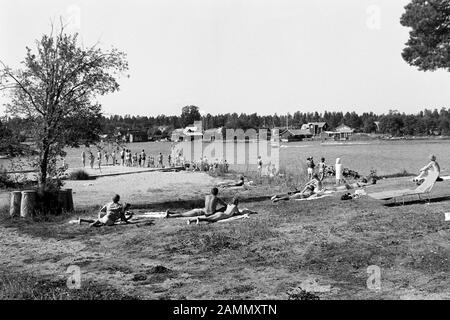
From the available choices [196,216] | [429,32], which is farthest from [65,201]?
[429,32]

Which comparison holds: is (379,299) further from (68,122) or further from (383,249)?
(68,122)

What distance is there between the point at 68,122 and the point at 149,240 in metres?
6.89

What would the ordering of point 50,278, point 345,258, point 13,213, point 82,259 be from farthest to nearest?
point 13,213
point 82,259
point 345,258
point 50,278

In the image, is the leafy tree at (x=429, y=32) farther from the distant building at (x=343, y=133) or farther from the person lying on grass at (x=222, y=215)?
the distant building at (x=343, y=133)

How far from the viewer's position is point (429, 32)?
25.5 meters

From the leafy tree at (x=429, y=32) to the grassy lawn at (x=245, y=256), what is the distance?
45.1 feet

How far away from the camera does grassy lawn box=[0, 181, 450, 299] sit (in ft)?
23.7

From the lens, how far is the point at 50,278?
823 centimetres

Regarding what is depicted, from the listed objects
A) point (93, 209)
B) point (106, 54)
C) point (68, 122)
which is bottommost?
point (93, 209)

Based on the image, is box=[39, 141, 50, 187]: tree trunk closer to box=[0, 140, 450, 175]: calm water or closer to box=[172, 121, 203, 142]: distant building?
box=[0, 140, 450, 175]: calm water

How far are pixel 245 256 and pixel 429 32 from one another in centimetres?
2102

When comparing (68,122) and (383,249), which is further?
(68,122)
